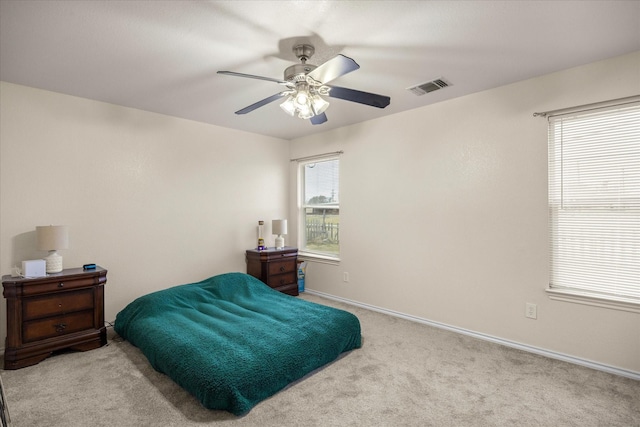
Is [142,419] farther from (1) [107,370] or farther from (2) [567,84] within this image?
(2) [567,84]

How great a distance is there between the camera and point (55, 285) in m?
2.84

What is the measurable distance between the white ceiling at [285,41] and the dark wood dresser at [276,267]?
2.23 metres

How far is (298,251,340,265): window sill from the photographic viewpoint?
474 cm

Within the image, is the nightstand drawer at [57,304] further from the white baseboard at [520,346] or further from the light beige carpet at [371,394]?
the white baseboard at [520,346]

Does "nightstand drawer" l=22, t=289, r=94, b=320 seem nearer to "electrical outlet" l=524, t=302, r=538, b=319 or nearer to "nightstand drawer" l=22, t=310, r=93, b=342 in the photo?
"nightstand drawer" l=22, t=310, r=93, b=342

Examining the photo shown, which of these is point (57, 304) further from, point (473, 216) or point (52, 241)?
point (473, 216)

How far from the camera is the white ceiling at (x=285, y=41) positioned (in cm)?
195

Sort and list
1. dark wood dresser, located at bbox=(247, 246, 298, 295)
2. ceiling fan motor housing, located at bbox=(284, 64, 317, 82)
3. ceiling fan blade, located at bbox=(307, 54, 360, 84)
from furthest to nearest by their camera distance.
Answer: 1. dark wood dresser, located at bbox=(247, 246, 298, 295)
2. ceiling fan motor housing, located at bbox=(284, 64, 317, 82)
3. ceiling fan blade, located at bbox=(307, 54, 360, 84)

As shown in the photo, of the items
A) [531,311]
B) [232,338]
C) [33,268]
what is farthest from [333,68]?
[33,268]

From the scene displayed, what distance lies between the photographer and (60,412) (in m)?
2.11

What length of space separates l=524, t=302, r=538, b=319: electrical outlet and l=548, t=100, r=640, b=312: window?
0.19 meters

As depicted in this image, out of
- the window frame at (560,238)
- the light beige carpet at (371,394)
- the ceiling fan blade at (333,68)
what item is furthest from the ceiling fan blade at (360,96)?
the light beige carpet at (371,394)

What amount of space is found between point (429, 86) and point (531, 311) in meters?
2.30

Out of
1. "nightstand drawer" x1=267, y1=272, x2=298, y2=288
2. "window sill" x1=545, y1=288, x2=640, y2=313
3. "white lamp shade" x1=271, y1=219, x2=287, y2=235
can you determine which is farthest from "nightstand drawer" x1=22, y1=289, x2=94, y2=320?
"window sill" x1=545, y1=288, x2=640, y2=313
